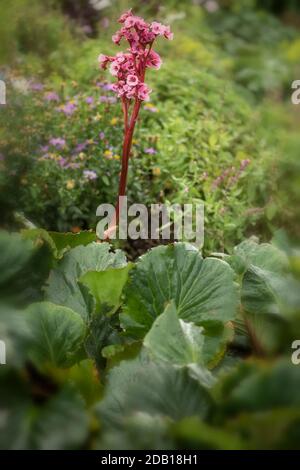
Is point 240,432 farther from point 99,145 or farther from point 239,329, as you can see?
point 99,145

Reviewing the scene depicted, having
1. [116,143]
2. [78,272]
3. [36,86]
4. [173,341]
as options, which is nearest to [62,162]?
[116,143]

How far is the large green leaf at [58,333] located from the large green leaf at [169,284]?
0.13 meters

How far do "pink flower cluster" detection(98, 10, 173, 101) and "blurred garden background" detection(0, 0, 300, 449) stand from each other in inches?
14.8

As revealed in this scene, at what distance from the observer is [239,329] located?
1.62 metres

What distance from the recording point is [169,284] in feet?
5.21

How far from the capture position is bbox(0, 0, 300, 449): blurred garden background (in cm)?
106

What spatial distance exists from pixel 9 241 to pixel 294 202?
7.67 feet

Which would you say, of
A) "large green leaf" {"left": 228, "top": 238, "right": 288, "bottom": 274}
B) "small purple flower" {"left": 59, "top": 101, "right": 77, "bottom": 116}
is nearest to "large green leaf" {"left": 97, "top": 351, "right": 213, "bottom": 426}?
"large green leaf" {"left": 228, "top": 238, "right": 288, "bottom": 274}

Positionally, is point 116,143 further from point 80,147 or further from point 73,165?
point 73,165

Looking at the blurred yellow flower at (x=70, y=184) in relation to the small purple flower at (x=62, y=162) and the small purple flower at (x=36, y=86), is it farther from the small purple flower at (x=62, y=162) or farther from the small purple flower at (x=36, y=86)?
the small purple flower at (x=36, y=86)

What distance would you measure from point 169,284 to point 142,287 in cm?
6

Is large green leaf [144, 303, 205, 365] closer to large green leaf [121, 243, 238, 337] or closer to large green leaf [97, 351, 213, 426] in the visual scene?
large green leaf [97, 351, 213, 426]
